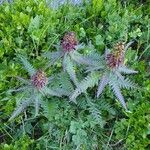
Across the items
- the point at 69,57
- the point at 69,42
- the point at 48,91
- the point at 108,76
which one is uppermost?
the point at 69,42

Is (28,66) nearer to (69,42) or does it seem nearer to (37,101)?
(37,101)

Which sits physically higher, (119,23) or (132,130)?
(119,23)

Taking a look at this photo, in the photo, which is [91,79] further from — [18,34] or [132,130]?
[18,34]

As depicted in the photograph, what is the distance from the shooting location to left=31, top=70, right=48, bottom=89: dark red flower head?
283 centimetres

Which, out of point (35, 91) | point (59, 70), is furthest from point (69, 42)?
point (59, 70)

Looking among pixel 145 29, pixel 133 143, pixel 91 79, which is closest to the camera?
pixel 91 79

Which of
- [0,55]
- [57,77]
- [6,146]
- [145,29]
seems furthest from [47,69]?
[145,29]

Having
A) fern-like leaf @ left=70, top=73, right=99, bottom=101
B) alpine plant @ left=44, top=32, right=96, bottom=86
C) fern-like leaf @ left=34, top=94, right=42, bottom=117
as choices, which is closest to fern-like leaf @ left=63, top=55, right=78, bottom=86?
alpine plant @ left=44, top=32, right=96, bottom=86

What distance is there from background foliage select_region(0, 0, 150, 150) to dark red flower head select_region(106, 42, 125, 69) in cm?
32

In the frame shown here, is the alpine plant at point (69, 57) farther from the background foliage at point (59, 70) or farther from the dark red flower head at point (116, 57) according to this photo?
the background foliage at point (59, 70)

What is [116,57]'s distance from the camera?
2.71m

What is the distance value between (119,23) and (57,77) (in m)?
0.78

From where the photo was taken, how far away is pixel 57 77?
316 centimetres

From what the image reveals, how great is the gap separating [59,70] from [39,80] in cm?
51
